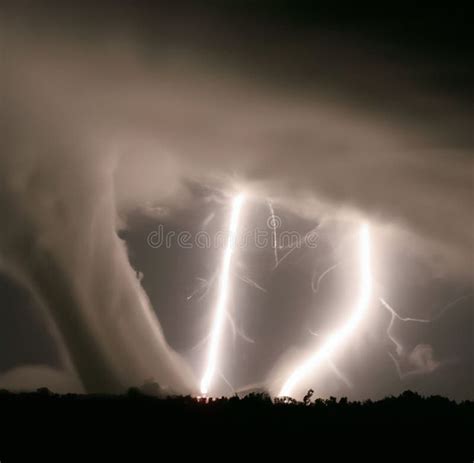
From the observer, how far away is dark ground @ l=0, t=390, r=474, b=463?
8945 millimetres

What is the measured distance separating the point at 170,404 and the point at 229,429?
99.6 inches

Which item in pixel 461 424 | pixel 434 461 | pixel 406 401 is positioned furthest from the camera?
pixel 406 401

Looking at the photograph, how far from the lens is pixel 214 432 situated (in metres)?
9.78

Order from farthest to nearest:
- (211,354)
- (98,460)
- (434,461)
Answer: (211,354), (434,461), (98,460)

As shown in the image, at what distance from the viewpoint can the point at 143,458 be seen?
868cm

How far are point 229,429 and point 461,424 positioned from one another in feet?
16.4

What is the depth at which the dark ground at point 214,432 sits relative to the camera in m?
8.95

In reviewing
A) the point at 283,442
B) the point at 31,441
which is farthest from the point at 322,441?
the point at 31,441

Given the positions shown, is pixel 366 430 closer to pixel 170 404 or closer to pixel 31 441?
pixel 170 404

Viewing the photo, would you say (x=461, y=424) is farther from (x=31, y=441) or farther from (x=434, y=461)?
(x=31, y=441)

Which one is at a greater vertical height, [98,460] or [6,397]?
[6,397]

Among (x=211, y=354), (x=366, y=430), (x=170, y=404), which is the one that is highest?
(x=211, y=354)

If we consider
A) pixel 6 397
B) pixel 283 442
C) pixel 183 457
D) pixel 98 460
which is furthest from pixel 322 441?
pixel 6 397

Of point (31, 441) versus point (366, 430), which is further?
point (366, 430)
